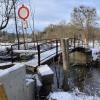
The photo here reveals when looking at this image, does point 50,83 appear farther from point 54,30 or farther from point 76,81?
point 54,30

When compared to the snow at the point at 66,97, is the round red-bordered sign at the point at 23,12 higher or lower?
higher

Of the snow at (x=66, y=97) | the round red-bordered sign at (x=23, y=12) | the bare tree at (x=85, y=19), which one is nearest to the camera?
the snow at (x=66, y=97)

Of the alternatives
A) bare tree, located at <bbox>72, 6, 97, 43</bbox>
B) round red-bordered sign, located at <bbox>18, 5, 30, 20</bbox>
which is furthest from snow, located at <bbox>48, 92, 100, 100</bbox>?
bare tree, located at <bbox>72, 6, 97, 43</bbox>

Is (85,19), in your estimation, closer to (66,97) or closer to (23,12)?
(23,12)

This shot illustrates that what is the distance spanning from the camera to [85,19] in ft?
169

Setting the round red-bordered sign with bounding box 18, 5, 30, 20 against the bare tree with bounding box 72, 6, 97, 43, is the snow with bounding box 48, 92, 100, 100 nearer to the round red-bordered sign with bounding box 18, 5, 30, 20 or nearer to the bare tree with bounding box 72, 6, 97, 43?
the round red-bordered sign with bounding box 18, 5, 30, 20

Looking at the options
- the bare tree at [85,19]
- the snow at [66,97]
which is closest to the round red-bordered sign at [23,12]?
the snow at [66,97]

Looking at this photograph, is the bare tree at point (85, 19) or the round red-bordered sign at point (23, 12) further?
the bare tree at point (85, 19)

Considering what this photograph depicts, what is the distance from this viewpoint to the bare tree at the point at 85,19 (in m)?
51.3

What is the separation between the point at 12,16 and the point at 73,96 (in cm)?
1853

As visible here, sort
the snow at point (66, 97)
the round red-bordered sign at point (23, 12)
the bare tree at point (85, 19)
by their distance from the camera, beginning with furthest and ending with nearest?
the bare tree at point (85, 19) → the round red-bordered sign at point (23, 12) → the snow at point (66, 97)

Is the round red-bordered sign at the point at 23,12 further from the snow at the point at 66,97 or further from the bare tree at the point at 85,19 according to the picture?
the bare tree at the point at 85,19

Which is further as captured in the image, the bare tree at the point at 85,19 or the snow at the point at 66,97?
the bare tree at the point at 85,19

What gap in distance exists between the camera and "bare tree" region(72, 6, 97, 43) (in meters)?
51.3
